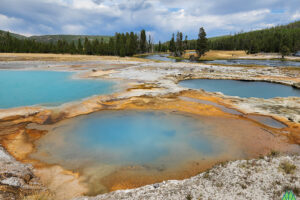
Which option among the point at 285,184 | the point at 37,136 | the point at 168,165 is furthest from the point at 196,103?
the point at 37,136

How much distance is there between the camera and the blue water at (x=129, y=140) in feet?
29.5

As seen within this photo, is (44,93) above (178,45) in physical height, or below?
below

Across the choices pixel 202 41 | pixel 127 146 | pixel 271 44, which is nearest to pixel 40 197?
pixel 127 146

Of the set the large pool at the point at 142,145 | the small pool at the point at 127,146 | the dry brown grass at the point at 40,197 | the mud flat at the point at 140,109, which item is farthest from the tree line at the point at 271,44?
the dry brown grass at the point at 40,197

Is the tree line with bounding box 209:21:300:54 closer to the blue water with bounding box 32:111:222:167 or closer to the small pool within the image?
the blue water with bounding box 32:111:222:167

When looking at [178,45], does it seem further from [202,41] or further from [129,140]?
[129,140]

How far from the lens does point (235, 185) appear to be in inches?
237

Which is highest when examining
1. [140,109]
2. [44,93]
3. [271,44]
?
[271,44]

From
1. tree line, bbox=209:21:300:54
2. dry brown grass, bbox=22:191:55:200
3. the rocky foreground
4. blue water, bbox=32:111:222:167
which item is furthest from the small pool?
tree line, bbox=209:21:300:54

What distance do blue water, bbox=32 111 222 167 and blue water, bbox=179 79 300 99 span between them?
13595 mm

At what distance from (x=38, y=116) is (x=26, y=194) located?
9.20m

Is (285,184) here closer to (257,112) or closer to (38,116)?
(257,112)

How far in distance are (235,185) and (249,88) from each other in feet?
79.3

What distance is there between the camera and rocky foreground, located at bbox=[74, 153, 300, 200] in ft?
18.5
